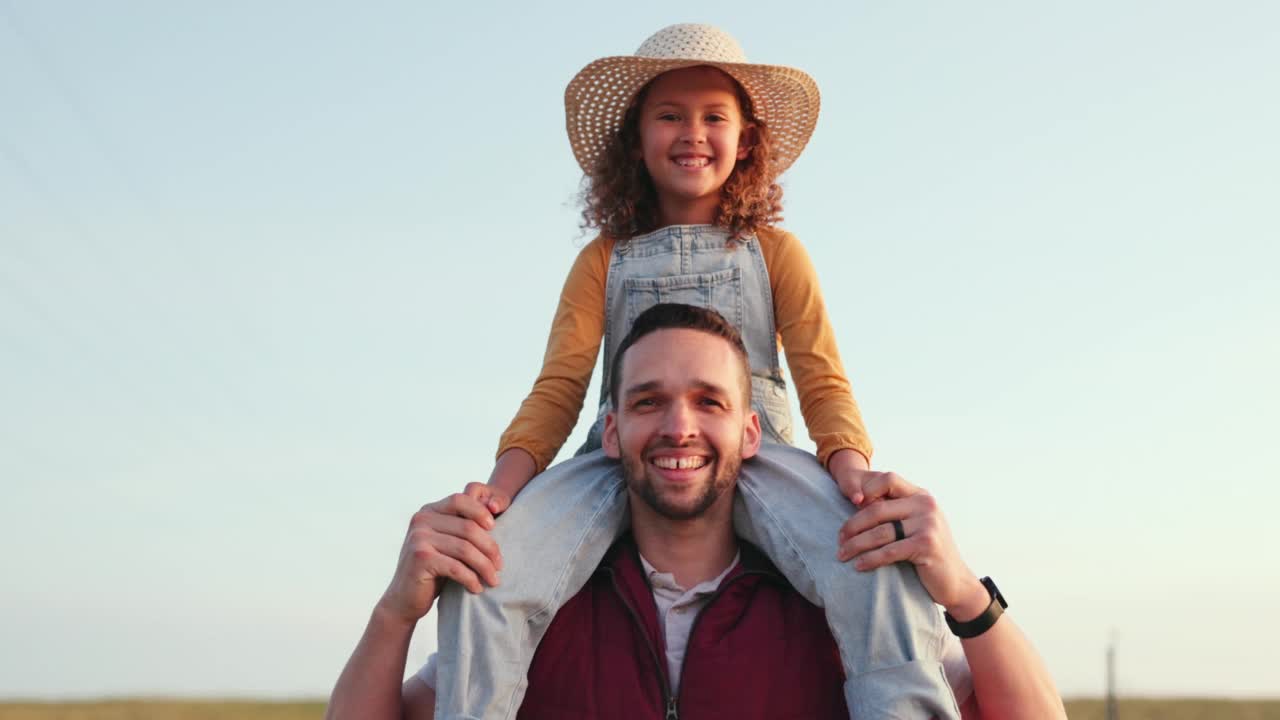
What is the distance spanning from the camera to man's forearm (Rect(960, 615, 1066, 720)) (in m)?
4.30

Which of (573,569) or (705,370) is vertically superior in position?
(705,370)

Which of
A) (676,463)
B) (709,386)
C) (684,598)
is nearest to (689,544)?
(684,598)

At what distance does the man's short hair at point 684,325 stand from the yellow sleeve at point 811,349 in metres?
0.28

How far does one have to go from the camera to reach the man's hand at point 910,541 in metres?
4.01

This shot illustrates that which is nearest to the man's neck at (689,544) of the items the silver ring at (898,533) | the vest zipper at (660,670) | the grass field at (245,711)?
the vest zipper at (660,670)

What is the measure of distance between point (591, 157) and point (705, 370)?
180 centimetres

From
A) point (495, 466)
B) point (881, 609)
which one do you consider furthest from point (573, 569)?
point (881, 609)

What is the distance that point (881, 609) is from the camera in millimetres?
3955

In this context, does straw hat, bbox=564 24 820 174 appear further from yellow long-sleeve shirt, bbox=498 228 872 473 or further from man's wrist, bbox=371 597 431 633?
man's wrist, bbox=371 597 431 633

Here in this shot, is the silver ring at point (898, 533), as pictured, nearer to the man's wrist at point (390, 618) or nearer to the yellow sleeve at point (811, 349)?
the yellow sleeve at point (811, 349)

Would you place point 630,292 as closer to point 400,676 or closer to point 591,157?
point 591,157

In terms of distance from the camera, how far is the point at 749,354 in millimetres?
5062

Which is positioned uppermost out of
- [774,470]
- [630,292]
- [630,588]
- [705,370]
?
[630,292]

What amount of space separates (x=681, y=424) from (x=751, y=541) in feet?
1.98
